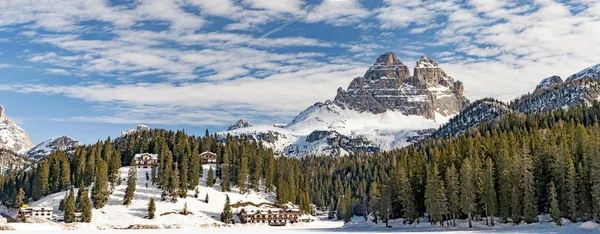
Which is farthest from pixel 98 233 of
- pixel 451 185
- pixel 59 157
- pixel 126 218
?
pixel 59 157

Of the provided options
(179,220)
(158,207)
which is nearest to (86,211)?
(158,207)

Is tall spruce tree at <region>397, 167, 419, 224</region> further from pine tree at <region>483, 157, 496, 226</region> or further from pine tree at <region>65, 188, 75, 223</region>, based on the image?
pine tree at <region>65, 188, 75, 223</region>

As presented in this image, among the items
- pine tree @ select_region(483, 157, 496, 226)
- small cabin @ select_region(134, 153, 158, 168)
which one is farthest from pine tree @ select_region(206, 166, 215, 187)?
pine tree @ select_region(483, 157, 496, 226)

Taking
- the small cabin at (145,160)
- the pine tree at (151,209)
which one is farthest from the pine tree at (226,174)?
the pine tree at (151,209)

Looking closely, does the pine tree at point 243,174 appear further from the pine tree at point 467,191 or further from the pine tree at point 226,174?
the pine tree at point 467,191

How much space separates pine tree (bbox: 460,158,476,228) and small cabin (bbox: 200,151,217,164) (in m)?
111

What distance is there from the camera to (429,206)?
339 feet

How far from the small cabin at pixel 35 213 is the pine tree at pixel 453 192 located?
94.5m

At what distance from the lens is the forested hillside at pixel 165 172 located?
14788 cm

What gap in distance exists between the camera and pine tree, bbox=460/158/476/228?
95562 mm

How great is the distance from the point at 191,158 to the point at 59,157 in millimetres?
42881

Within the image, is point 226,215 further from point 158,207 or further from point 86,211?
point 86,211

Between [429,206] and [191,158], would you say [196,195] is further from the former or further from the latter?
[429,206]

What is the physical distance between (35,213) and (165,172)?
1450 inches
